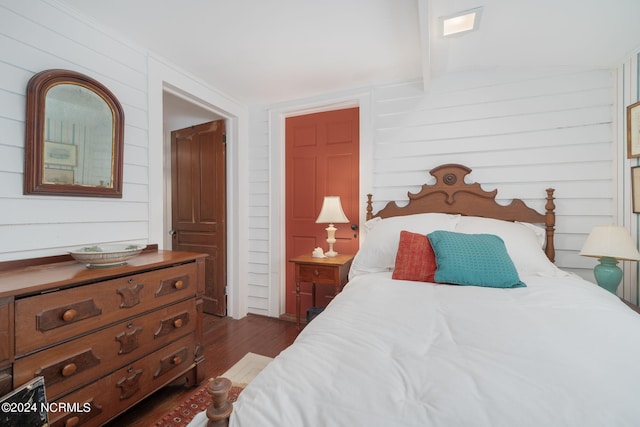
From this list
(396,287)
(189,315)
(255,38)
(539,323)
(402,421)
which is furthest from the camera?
(255,38)

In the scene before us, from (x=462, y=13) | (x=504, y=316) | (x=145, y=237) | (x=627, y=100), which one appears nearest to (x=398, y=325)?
(x=504, y=316)

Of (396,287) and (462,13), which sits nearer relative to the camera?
(396,287)

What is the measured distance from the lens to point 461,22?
67.3 inches

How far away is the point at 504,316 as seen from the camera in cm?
103

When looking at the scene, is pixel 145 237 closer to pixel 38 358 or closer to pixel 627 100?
pixel 38 358

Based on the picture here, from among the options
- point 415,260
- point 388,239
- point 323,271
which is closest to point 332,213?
point 323,271

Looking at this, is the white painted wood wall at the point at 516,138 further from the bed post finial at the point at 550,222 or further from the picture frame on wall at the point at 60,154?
the picture frame on wall at the point at 60,154

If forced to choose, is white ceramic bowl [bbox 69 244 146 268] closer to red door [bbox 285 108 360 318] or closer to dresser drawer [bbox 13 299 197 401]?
dresser drawer [bbox 13 299 197 401]

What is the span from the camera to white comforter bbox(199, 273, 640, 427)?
0.58 meters

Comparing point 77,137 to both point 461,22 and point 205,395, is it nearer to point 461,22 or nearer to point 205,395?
point 205,395

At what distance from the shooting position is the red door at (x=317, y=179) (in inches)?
Result: 113

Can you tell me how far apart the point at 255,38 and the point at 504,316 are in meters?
2.16

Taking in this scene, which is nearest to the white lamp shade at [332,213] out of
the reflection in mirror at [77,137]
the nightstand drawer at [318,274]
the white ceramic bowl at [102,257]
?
the nightstand drawer at [318,274]

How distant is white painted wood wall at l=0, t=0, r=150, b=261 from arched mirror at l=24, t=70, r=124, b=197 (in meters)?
0.05
